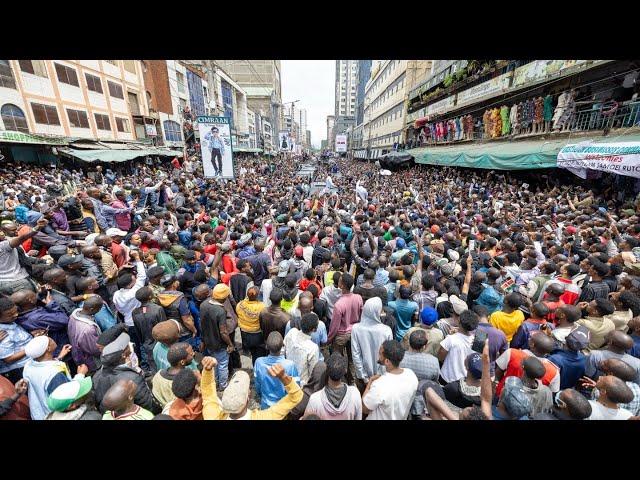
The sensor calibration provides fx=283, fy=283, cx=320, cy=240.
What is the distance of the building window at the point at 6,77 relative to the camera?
1736 centimetres

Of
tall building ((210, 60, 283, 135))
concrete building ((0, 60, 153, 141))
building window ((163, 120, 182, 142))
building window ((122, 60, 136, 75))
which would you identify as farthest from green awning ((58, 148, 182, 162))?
tall building ((210, 60, 283, 135))

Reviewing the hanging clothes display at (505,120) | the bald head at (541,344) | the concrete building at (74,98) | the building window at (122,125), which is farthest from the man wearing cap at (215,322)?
the building window at (122,125)

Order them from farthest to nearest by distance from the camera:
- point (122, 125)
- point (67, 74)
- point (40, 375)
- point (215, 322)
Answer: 1. point (122, 125)
2. point (67, 74)
3. point (215, 322)
4. point (40, 375)

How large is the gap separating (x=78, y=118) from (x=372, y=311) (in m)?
29.8

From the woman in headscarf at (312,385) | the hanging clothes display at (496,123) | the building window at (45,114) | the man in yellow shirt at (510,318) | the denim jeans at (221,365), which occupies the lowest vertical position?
the denim jeans at (221,365)

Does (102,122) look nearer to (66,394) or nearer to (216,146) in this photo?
(216,146)

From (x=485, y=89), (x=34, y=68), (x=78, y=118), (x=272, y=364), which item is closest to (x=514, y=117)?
(x=485, y=89)

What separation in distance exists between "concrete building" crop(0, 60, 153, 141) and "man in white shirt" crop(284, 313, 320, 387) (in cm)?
2518

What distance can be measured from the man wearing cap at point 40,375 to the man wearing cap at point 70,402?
24 centimetres

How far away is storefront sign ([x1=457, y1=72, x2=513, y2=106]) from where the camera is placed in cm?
1575

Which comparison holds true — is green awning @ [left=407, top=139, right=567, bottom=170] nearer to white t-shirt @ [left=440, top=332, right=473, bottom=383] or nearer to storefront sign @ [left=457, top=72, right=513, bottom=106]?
storefront sign @ [left=457, top=72, right=513, bottom=106]

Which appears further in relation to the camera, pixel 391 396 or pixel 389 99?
pixel 389 99

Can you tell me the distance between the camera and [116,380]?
236cm

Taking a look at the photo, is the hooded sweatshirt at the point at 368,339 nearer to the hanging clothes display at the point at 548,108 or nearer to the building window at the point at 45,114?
the hanging clothes display at the point at 548,108
